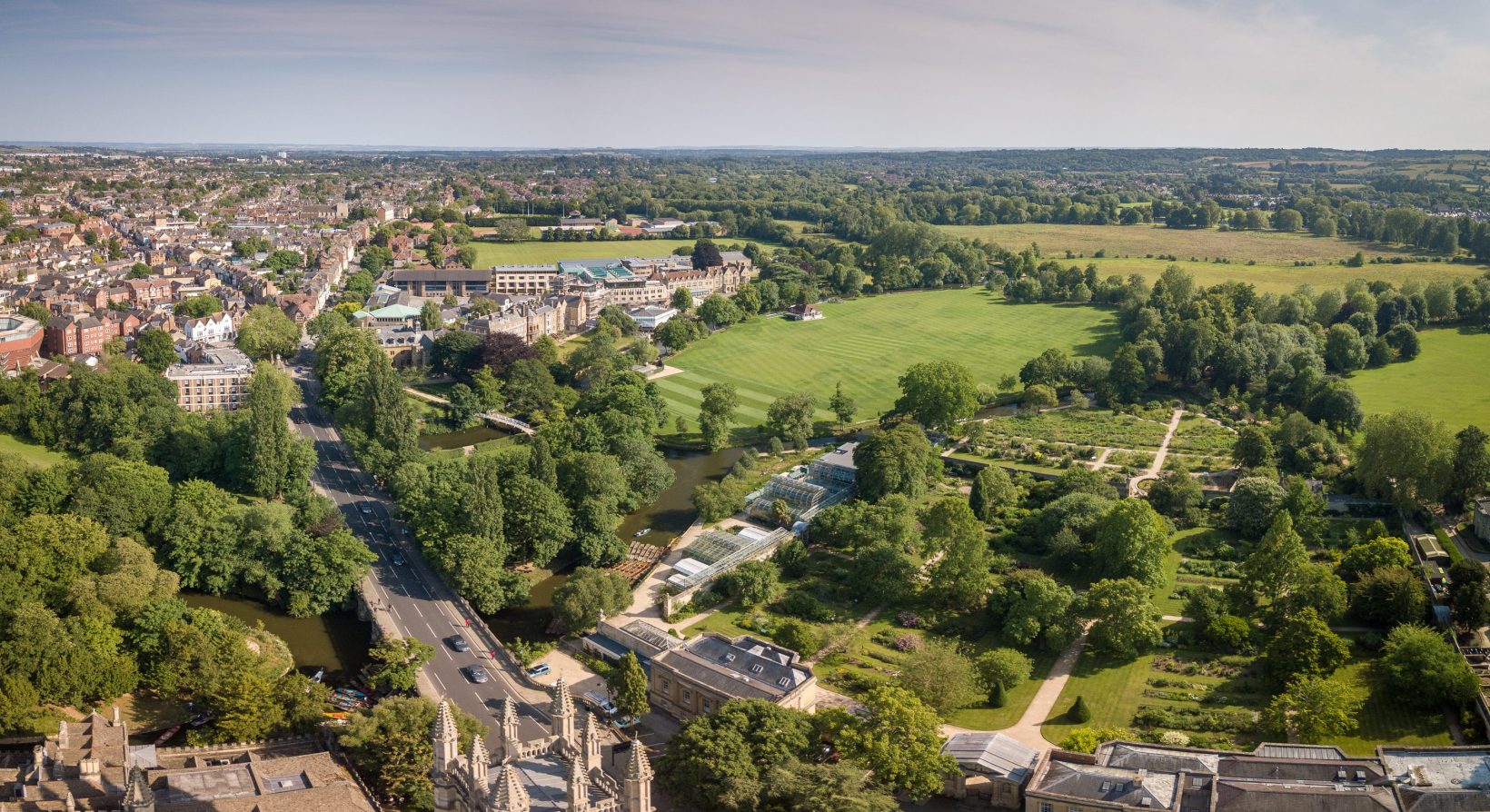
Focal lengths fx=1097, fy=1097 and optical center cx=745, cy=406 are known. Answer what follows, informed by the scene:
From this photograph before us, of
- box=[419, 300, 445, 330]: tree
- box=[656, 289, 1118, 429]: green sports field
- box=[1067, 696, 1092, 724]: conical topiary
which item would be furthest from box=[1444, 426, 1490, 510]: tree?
box=[419, 300, 445, 330]: tree

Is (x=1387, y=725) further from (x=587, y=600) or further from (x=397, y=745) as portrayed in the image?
(x=397, y=745)

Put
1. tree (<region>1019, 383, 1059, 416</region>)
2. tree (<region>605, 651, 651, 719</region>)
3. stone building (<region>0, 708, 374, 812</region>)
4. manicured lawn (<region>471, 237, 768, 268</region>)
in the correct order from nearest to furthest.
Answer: stone building (<region>0, 708, 374, 812</region>) → tree (<region>605, 651, 651, 719</region>) → tree (<region>1019, 383, 1059, 416</region>) → manicured lawn (<region>471, 237, 768, 268</region>)

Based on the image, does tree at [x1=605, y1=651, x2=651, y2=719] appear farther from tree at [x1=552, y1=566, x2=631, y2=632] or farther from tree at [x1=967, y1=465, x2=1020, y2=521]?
tree at [x1=967, y1=465, x2=1020, y2=521]

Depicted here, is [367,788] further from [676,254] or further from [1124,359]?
[676,254]

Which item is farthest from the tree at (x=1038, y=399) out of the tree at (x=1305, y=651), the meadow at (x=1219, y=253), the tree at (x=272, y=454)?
the tree at (x=272, y=454)

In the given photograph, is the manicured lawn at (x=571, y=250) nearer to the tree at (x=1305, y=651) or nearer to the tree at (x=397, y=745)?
the tree at (x=397, y=745)

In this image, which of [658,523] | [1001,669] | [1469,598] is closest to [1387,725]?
[1469,598]

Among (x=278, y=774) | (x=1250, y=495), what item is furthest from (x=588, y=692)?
(x=1250, y=495)
